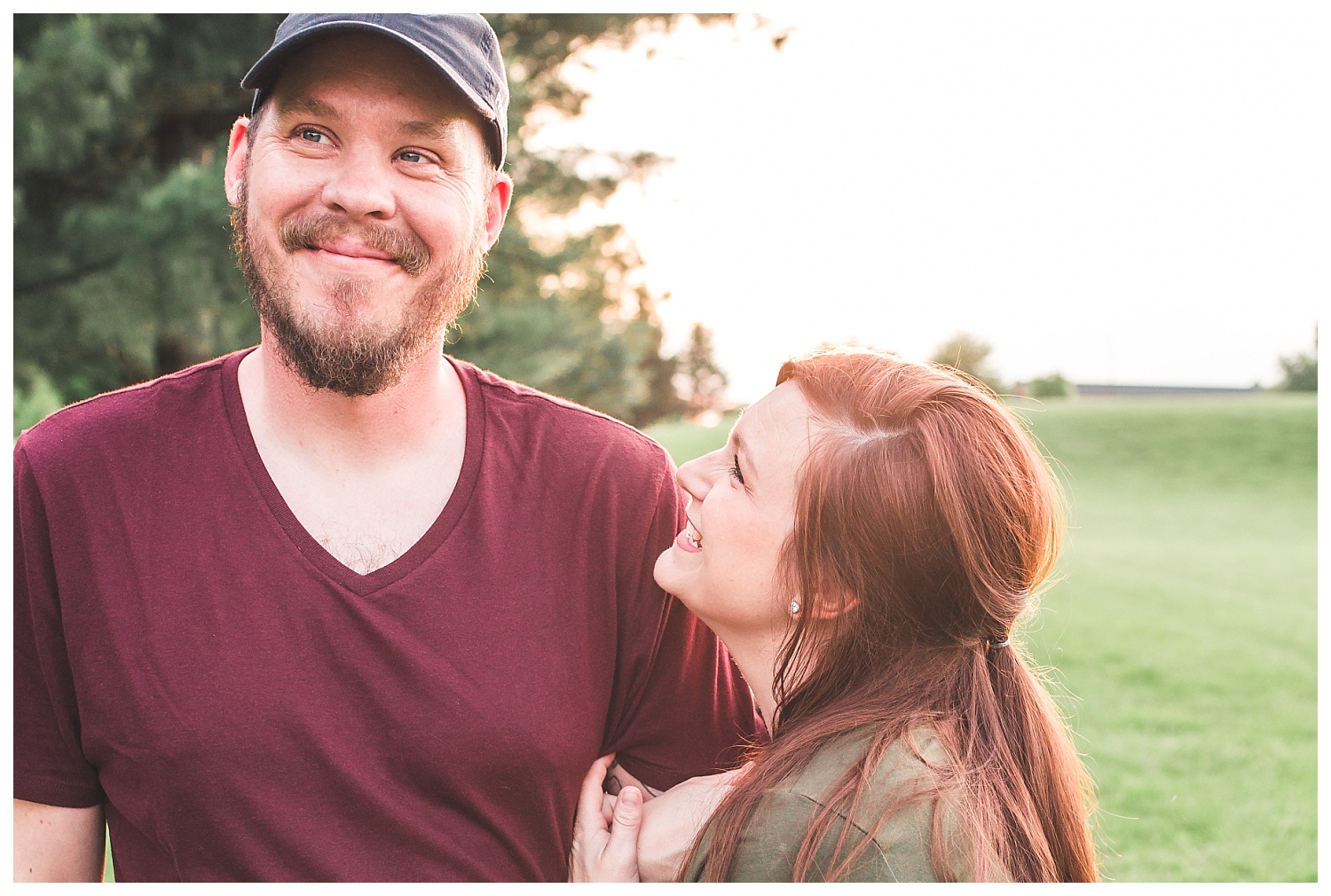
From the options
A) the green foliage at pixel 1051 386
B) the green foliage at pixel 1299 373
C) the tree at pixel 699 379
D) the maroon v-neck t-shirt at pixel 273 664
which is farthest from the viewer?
the tree at pixel 699 379

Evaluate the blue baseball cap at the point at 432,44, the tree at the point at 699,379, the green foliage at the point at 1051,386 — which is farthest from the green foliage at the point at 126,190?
the tree at the point at 699,379

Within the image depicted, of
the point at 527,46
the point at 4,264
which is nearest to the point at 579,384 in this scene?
the point at 527,46

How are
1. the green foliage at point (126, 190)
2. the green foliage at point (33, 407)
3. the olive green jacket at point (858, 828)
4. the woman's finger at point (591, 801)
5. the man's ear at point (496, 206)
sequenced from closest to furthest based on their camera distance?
the olive green jacket at point (858, 828) → the woman's finger at point (591, 801) → the man's ear at point (496, 206) → the green foliage at point (33, 407) → the green foliage at point (126, 190)

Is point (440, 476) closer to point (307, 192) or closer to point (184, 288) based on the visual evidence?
point (307, 192)

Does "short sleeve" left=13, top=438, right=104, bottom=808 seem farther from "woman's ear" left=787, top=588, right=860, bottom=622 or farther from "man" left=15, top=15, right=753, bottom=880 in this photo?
"woman's ear" left=787, top=588, right=860, bottom=622

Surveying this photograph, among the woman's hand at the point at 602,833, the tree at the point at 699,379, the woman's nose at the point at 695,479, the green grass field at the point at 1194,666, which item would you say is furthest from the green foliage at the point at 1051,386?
the woman's hand at the point at 602,833

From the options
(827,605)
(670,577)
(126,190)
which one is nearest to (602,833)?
(670,577)

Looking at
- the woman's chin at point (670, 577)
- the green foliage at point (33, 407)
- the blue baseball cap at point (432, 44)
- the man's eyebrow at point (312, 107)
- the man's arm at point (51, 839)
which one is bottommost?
the green foliage at point (33, 407)

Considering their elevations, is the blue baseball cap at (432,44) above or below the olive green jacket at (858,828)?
above

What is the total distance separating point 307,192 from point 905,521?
132 cm

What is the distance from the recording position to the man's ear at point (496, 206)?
2.41m

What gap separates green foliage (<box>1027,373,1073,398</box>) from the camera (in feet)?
79.4

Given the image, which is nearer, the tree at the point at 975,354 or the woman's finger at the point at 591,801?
the woman's finger at the point at 591,801

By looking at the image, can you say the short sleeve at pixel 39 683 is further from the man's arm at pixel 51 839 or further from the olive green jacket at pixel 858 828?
the olive green jacket at pixel 858 828
